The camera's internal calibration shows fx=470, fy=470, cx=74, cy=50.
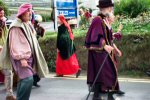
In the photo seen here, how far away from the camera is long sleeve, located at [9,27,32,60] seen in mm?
6551

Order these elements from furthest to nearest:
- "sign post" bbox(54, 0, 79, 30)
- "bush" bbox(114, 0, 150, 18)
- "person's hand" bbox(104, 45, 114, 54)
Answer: "sign post" bbox(54, 0, 79, 30) < "bush" bbox(114, 0, 150, 18) < "person's hand" bbox(104, 45, 114, 54)

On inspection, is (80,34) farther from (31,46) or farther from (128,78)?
(31,46)

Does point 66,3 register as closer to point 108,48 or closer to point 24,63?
point 108,48

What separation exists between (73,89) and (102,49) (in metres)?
2.14

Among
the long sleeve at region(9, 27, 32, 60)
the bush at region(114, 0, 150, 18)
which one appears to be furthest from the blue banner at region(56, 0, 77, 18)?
the long sleeve at region(9, 27, 32, 60)

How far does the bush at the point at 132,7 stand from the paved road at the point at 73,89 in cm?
468

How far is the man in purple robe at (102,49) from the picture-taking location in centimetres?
735

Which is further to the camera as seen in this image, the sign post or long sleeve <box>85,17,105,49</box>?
the sign post

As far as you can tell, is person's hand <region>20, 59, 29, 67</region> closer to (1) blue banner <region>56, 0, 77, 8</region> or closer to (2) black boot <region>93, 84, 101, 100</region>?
(2) black boot <region>93, 84, 101, 100</region>

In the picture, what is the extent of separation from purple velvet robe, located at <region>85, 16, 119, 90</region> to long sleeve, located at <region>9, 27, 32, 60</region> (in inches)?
49.2

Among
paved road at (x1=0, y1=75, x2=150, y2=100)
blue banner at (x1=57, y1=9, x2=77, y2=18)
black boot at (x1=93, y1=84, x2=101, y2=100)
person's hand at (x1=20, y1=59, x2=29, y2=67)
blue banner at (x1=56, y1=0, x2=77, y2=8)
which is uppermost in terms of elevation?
person's hand at (x1=20, y1=59, x2=29, y2=67)

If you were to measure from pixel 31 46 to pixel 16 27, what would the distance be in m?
0.34

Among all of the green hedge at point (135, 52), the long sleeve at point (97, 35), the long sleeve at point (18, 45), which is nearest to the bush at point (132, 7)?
the green hedge at point (135, 52)

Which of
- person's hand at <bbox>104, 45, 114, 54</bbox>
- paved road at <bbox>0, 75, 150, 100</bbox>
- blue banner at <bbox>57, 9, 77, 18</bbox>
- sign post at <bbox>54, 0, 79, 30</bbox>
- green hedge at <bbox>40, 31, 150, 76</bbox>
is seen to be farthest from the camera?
blue banner at <bbox>57, 9, 77, 18</bbox>
